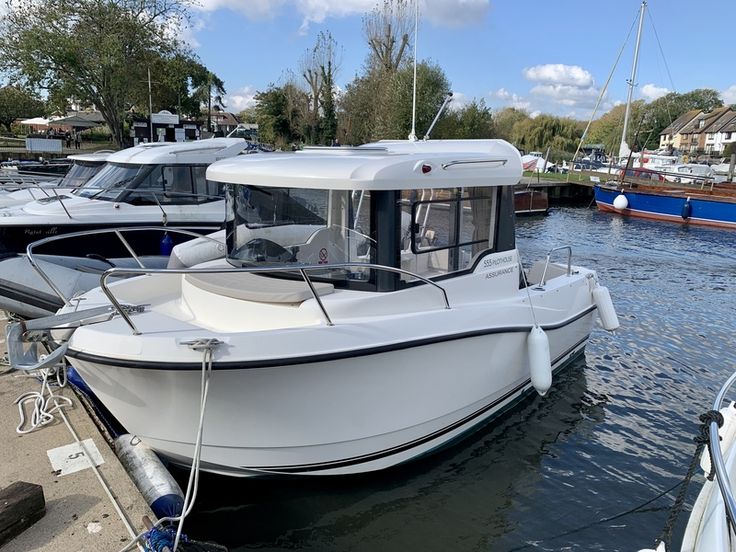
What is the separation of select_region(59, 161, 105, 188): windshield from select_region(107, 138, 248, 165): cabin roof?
136cm

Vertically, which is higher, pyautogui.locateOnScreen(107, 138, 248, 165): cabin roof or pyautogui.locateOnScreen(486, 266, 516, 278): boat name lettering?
pyautogui.locateOnScreen(107, 138, 248, 165): cabin roof

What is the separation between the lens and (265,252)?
14.4ft

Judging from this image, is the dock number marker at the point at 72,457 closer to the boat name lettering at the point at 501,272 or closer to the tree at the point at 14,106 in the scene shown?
the boat name lettering at the point at 501,272

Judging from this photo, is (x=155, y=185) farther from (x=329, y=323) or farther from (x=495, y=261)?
(x=329, y=323)

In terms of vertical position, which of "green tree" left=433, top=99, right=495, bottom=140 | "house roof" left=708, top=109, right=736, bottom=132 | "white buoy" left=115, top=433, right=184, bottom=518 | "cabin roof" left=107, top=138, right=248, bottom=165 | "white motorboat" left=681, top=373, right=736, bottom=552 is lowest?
"white buoy" left=115, top=433, right=184, bottom=518

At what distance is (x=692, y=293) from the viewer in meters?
11.7

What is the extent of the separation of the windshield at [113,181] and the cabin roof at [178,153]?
0.39ft

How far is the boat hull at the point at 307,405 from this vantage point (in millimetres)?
3631

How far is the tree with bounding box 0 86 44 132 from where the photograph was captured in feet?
141

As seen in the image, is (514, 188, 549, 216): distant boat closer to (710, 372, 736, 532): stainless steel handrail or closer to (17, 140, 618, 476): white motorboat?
(17, 140, 618, 476): white motorboat

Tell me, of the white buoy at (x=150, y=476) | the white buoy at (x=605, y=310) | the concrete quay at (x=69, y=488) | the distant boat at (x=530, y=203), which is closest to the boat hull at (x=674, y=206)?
the distant boat at (x=530, y=203)

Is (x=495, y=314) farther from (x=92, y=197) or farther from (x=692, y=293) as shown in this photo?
(x=692, y=293)

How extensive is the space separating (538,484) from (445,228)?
231cm

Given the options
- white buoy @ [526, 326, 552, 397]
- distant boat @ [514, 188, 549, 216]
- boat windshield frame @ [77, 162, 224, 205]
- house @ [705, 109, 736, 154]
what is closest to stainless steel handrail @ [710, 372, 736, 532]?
white buoy @ [526, 326, 552, 397]
